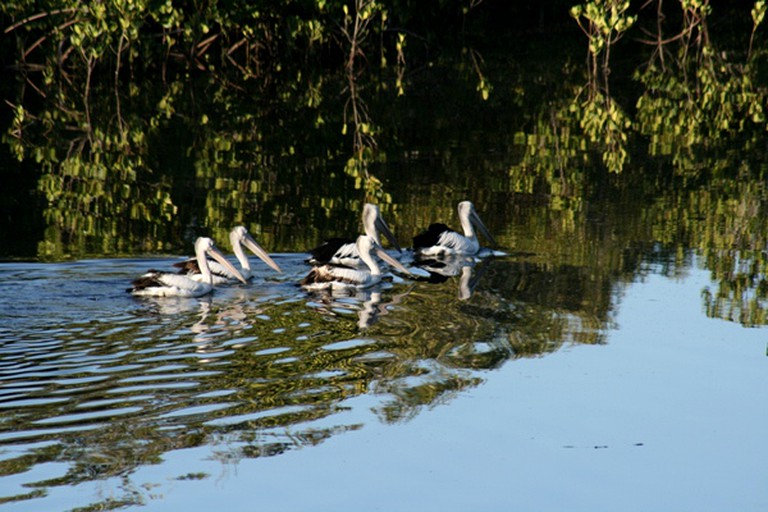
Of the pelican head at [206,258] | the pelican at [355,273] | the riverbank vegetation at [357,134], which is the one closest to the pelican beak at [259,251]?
the pelican head at [206,258]

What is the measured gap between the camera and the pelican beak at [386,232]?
13070 millimetres

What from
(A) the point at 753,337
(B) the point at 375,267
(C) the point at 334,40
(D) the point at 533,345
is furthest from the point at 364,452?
(C) the point at 334,40

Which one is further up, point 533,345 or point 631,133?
point 631,133

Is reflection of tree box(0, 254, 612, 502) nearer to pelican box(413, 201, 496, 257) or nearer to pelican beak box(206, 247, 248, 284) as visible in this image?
pelican beak box(206, 247, 248, 284)

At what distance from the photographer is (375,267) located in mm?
11852

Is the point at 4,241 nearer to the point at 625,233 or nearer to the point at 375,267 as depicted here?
the point at 375,267

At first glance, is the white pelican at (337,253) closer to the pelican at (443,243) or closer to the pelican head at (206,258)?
the pelican at (443,243)

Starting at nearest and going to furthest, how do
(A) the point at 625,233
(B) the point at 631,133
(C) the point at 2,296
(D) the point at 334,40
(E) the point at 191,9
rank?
(C) the point at 2,296, (A) the point at 625,233, (B) the point at 631,133, (E) the point at 191,9, (D) the point at 334,40

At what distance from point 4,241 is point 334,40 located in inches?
674

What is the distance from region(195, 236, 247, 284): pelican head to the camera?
36.5ft

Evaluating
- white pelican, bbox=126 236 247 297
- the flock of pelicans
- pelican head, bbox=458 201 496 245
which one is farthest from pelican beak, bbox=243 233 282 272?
pelican head, bbox=458 201 496 245

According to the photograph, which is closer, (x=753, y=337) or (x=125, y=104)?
Result: (x=753, y=337)

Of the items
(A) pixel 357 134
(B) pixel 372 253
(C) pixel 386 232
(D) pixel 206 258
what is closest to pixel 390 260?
(B) pixel 372 253

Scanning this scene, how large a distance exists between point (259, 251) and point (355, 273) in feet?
3.51
